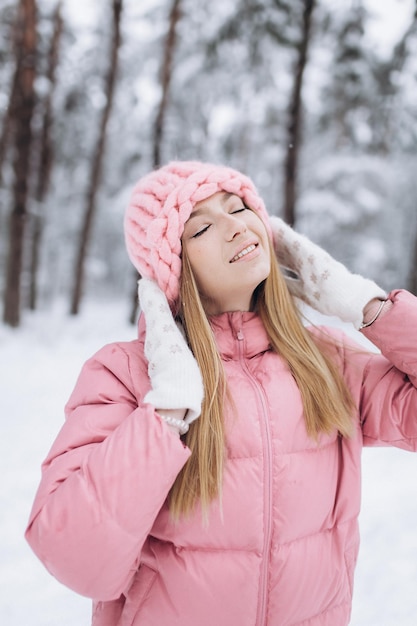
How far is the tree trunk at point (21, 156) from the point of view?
399 inches

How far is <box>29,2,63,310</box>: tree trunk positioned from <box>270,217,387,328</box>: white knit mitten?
11.5 meters

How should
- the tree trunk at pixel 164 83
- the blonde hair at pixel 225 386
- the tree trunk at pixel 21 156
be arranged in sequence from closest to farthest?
the blonde hair at pixel 225 386
the tree trunk at pixel 21 156
the tree trunk at pixel 164 83

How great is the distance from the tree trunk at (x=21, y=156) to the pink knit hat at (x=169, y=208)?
31.0 ft

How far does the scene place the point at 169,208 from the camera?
5.80 feet

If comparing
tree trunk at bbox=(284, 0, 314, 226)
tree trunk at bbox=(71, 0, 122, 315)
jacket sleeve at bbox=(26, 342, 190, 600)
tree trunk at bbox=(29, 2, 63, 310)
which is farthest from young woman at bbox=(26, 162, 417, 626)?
tree trunk at bbox=(29, 2, 63, 310)

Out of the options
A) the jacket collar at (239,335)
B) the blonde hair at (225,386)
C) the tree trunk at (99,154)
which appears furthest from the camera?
the tree trunk at (99,154)

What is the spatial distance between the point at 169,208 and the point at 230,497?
1099 millimetres

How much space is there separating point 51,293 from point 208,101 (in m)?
18.3

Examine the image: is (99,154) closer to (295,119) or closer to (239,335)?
(295,119)

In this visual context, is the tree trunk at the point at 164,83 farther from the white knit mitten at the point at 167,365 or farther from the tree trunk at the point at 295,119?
the white knit mitten at the point at 167,365

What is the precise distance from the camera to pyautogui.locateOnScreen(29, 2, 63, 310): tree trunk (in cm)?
1277

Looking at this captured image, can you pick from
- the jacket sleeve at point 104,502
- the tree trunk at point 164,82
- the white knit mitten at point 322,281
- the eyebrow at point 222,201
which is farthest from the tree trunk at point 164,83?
the jacket sleeve at point 104,502

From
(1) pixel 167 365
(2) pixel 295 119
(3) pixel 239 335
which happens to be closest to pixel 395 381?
(3) pixel 239 335

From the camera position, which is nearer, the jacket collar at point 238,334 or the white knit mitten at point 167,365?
the white knit mitten at point 167,365
